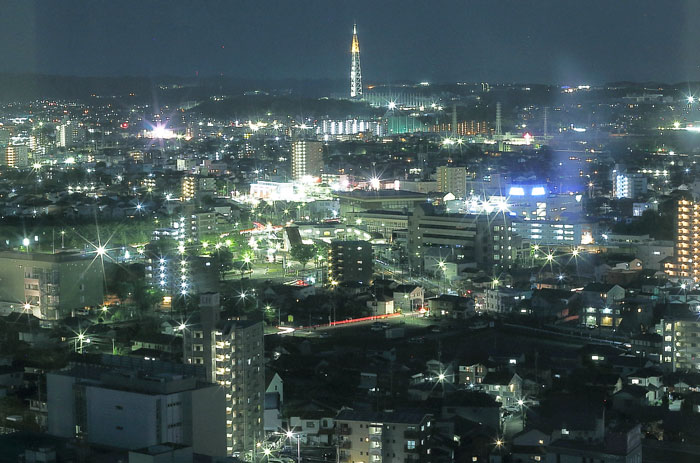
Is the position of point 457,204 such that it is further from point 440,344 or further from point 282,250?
point 440,344

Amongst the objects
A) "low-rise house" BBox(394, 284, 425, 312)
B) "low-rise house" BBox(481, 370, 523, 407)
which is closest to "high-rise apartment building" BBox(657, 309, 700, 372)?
"low-rise house" BBox(481, 370, 523, 407)

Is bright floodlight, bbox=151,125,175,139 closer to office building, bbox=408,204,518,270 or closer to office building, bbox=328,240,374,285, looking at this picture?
office building, bbox=408,204,518,270

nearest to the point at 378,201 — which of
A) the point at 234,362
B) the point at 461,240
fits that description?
the point at 461,240

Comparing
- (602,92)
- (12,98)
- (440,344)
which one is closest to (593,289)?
(440,344)

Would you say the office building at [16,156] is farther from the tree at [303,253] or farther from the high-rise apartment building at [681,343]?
the high-rise apartment building at [681,343]

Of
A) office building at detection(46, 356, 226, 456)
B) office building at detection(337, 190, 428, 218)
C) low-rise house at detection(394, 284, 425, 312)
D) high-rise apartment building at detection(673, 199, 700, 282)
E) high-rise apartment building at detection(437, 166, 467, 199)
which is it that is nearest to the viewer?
office building at detection(46, 356, 226, 456)

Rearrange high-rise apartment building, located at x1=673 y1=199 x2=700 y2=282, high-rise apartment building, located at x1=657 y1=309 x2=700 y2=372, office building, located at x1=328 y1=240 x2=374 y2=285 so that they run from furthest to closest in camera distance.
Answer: high-rise apartment building, located at x1=673 y1=199 x2=700 y2=282 < office building, located at x1=328 y1=240 x2=374 y2=285 < high-rise apartment building, located at x1=657 y1=309 x2=700 y2=372
